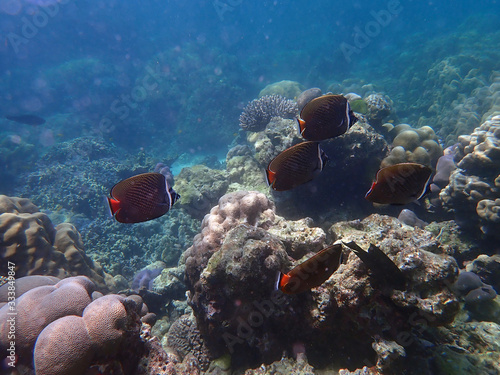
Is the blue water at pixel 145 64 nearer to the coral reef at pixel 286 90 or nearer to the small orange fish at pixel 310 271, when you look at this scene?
the coral reef at pixel 286 90

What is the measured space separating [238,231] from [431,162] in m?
5.88

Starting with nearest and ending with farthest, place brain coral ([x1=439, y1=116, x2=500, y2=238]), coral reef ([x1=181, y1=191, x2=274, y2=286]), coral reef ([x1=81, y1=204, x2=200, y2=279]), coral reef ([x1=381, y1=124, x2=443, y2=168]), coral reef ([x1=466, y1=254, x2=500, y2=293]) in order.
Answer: coral reef ([x1=466, y1=254, x2=500, y2=293]) → coral reef ([x1=181, y1=191, x2=274, y2=286]) → brain coral ([x1=439, y1=116, x2=500, y2=238]) → coral reef ([x1=381, y1=124, x2=443, y2=168]) → coral reef ([x1=81, y1=204, x2=200, y2=279])

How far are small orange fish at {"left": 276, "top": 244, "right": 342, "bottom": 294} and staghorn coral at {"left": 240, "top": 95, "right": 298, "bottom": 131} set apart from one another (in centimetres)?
758

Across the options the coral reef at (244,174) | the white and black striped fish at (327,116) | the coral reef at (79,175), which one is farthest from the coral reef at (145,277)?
the white and black striped fish at (327,116)

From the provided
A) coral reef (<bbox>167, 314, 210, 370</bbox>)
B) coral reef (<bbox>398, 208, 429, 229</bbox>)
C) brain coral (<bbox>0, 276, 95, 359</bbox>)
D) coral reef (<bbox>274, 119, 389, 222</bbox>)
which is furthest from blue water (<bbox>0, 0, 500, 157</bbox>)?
brain coral (<bbox>0, 276, 95, 359</bbox>)

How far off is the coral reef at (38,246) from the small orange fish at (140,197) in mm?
4927

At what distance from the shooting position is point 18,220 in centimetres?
516

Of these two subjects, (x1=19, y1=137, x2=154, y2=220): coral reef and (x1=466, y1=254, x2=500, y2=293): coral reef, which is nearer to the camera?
(x1=466, y1=254, x2=500, y2=293): coral reef

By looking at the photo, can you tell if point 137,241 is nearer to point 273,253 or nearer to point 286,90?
point 273,253

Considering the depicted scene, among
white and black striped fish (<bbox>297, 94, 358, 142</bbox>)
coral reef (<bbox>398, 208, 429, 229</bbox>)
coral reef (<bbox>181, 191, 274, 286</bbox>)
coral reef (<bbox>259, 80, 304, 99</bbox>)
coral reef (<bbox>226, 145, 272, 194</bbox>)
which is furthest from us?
coral reef (<bbox>259, 80, 304, 99</bbox>)

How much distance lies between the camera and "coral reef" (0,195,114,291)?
4.92 metres

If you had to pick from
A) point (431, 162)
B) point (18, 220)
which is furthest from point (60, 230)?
point (431, 162)

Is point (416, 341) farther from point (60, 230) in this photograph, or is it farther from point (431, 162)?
point (60, 230)

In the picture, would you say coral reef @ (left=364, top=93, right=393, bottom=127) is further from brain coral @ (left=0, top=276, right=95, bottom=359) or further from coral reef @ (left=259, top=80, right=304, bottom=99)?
coral reef @ (left=259, top=80, right=304, bottom=99)
